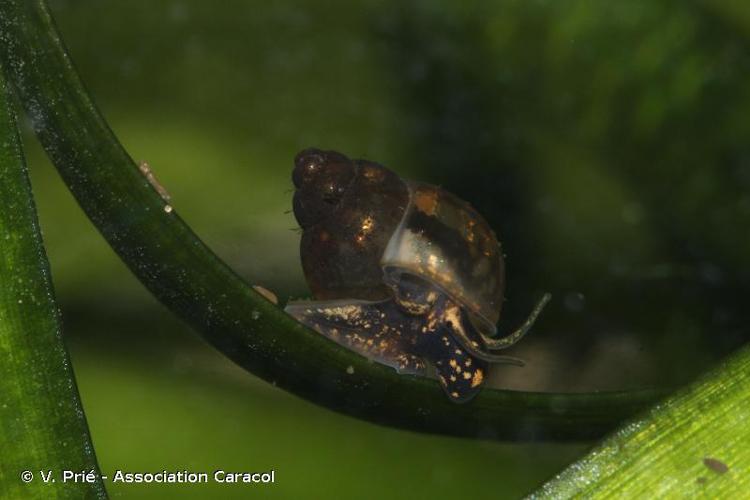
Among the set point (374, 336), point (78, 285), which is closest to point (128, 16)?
point (78, 285)

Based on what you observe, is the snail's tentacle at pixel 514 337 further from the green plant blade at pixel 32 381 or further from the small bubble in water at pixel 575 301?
the green plant blade at pixel 32 381

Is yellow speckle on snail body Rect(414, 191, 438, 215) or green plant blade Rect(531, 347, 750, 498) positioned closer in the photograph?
green plant blade Rect(531, 347, 750, 498)

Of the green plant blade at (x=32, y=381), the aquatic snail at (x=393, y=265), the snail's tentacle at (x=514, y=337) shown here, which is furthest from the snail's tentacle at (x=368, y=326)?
the green plant blade at (x=32, y=381)

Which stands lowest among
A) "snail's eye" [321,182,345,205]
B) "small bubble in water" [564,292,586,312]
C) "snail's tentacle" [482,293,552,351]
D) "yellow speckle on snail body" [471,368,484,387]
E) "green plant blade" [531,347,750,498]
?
"yellow speckle on snail body" [471,368,484,387]

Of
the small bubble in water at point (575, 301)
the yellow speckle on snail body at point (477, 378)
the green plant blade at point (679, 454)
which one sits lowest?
the yellow speckle on snail body at point (477, 378)

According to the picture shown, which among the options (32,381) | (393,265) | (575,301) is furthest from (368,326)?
(32,381)

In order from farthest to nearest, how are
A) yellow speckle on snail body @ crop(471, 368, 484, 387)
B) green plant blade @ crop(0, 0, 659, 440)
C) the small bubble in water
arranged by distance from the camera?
the small bubble in water
yellow speckle on snail body @ crop(471, 368, 484, 387)
green plant blade @ crop(0, 0, 659, 440)

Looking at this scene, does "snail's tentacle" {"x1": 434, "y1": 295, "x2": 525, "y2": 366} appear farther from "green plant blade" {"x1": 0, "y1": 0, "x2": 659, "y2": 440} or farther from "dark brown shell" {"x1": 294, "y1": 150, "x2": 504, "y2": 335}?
"green plant blade" {"x1": 0, "y1": 0, "x2": 659, "y2": 440}

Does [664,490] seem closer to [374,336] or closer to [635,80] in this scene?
[374,336]

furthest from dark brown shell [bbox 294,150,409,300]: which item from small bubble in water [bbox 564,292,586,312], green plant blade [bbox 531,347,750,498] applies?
green plant blade [bbox 531,347,750,498]
